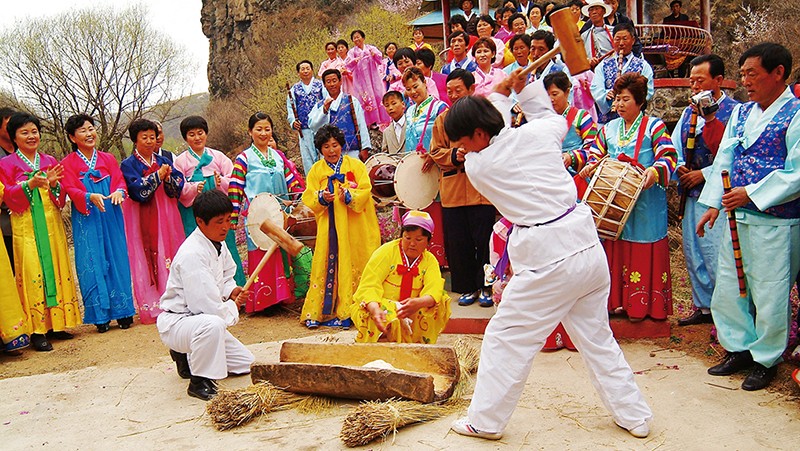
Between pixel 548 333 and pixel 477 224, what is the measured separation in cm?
253

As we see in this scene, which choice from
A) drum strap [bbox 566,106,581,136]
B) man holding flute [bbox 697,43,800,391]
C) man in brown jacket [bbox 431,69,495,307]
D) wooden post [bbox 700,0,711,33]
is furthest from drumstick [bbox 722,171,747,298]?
wooden post [bbox 700,0,711,33]

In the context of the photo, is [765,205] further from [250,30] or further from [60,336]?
[250,30]

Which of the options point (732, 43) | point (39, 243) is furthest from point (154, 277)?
point (732, 43)

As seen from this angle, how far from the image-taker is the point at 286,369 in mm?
4039

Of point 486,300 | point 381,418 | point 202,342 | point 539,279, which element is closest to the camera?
point 539,279

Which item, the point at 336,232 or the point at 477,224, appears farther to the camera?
the point at 336,232

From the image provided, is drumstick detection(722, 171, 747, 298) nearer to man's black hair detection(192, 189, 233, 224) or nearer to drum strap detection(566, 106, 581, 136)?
drum strap detection(566, 106, 581, 136)

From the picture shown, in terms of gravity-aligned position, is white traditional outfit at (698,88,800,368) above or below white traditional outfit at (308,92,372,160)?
below

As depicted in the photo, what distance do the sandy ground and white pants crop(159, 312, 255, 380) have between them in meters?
0.23

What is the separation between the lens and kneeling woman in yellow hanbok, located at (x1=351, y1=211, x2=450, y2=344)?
4.54 m

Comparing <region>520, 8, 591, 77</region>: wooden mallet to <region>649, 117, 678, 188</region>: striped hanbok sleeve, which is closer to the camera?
<region>520, 8, 591, 77</region>: wooden mallet

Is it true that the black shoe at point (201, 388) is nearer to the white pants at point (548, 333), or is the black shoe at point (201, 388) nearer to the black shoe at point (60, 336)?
the white pants at point (548, 333)

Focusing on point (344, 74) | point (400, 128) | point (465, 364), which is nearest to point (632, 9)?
point (344, 74)

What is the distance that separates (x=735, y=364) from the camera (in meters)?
4.19
